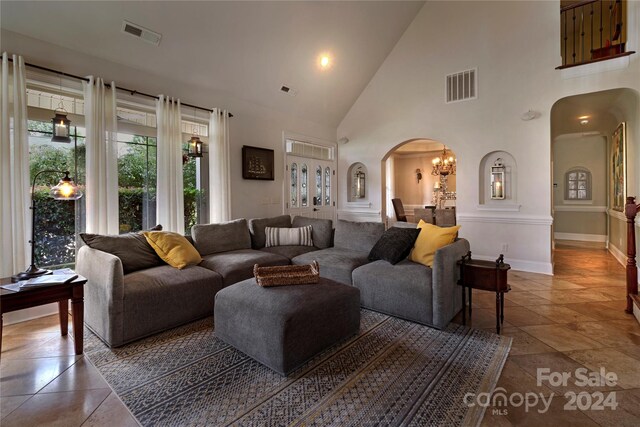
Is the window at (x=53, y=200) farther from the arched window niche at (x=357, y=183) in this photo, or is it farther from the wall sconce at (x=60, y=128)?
the arched window niche at (x=357, y=183)

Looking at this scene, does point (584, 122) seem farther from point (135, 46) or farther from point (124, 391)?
point (124, 391)

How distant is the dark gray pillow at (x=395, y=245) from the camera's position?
309cm

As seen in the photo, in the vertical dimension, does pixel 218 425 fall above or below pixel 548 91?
below

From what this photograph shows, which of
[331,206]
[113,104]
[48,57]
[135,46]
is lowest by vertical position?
[331,206]

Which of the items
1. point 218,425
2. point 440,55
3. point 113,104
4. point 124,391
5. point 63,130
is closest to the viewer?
point 218,425

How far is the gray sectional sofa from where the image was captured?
2.40 meters

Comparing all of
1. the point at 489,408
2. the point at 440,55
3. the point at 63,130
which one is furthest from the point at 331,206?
the point at 489,408

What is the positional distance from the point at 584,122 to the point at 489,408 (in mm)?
A: 6439

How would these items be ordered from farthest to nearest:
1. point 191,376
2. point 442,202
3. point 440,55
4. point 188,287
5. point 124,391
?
point 442,202 → point 440,55 → point 188,287 → point 191,376 → point 124,391

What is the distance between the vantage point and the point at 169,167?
12.6 ft

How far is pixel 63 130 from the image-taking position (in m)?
3.01

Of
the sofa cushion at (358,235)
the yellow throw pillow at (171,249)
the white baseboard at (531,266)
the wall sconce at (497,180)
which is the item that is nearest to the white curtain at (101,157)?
the yellow throw pillow at (171,249)

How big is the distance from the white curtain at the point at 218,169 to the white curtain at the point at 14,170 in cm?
203

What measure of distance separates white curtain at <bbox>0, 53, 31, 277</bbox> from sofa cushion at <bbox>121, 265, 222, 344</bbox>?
3.57 feet
